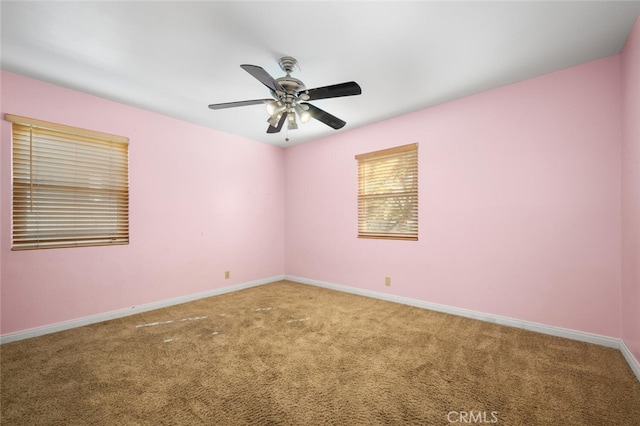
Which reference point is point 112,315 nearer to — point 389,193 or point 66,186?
point 66,186

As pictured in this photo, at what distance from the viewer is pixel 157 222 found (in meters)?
3.61

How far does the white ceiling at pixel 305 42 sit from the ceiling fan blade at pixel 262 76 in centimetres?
34

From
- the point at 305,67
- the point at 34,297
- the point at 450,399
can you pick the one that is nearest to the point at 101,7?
the point at 305,67

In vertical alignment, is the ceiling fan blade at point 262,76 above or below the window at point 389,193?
above

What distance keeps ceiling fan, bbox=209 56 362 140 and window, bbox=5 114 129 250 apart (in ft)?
6.01

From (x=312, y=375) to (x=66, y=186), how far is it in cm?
323

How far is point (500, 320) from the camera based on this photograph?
292 centimetres

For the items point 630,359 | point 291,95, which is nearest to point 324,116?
point 291,95

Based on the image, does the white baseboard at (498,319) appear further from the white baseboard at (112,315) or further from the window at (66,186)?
the window at (66,186)

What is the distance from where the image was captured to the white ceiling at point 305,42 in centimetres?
184

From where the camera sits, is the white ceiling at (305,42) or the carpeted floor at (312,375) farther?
the white ceiling at (305,42)

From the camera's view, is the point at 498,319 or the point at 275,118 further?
the point at 498,319

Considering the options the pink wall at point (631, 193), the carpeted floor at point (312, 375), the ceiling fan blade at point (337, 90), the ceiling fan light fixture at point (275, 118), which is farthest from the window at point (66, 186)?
the pink wall at point (631, 193)

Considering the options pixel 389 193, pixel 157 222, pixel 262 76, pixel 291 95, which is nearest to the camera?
pixel 262 76
